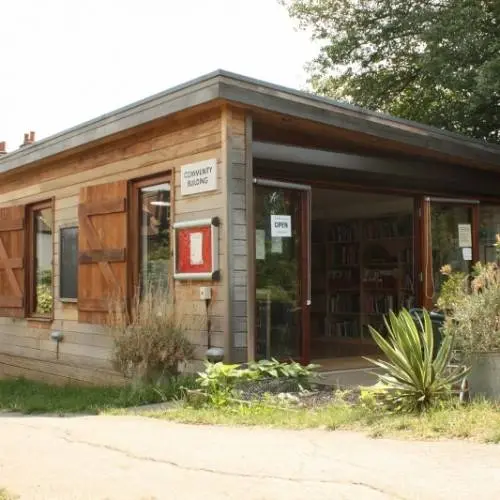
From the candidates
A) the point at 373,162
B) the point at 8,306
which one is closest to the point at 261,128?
the point at 373,162

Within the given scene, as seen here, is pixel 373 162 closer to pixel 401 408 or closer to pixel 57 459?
pixel 401 408

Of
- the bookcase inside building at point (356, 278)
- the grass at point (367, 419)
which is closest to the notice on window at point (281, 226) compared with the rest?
the grass at point (367, 419)

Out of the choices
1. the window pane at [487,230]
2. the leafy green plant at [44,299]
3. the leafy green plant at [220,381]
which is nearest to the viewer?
the leafy green plant at [220,381]

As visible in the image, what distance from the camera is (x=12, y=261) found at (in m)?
11.6

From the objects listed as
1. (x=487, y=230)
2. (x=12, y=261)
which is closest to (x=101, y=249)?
(x=12, y=261)

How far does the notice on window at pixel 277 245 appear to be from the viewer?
8508 mm

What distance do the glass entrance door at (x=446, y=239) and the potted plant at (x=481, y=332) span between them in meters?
3.83

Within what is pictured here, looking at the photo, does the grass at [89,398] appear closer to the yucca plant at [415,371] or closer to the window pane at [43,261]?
the window pane at [43,261]

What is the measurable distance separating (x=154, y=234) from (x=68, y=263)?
7.00 ft

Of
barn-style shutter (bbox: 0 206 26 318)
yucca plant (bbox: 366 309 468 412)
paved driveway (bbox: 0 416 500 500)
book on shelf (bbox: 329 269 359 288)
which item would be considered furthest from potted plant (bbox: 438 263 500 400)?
barn-style shutter (bbox: 0 206 26 318)

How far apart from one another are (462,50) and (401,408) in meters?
9.53

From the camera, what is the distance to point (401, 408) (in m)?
5.95

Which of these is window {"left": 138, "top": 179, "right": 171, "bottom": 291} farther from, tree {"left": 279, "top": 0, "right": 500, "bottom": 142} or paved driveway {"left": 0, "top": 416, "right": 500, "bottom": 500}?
tree {"left": 279, "top": 0, "right": 500, "bottom": 142}

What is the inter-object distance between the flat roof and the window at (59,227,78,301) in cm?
117
